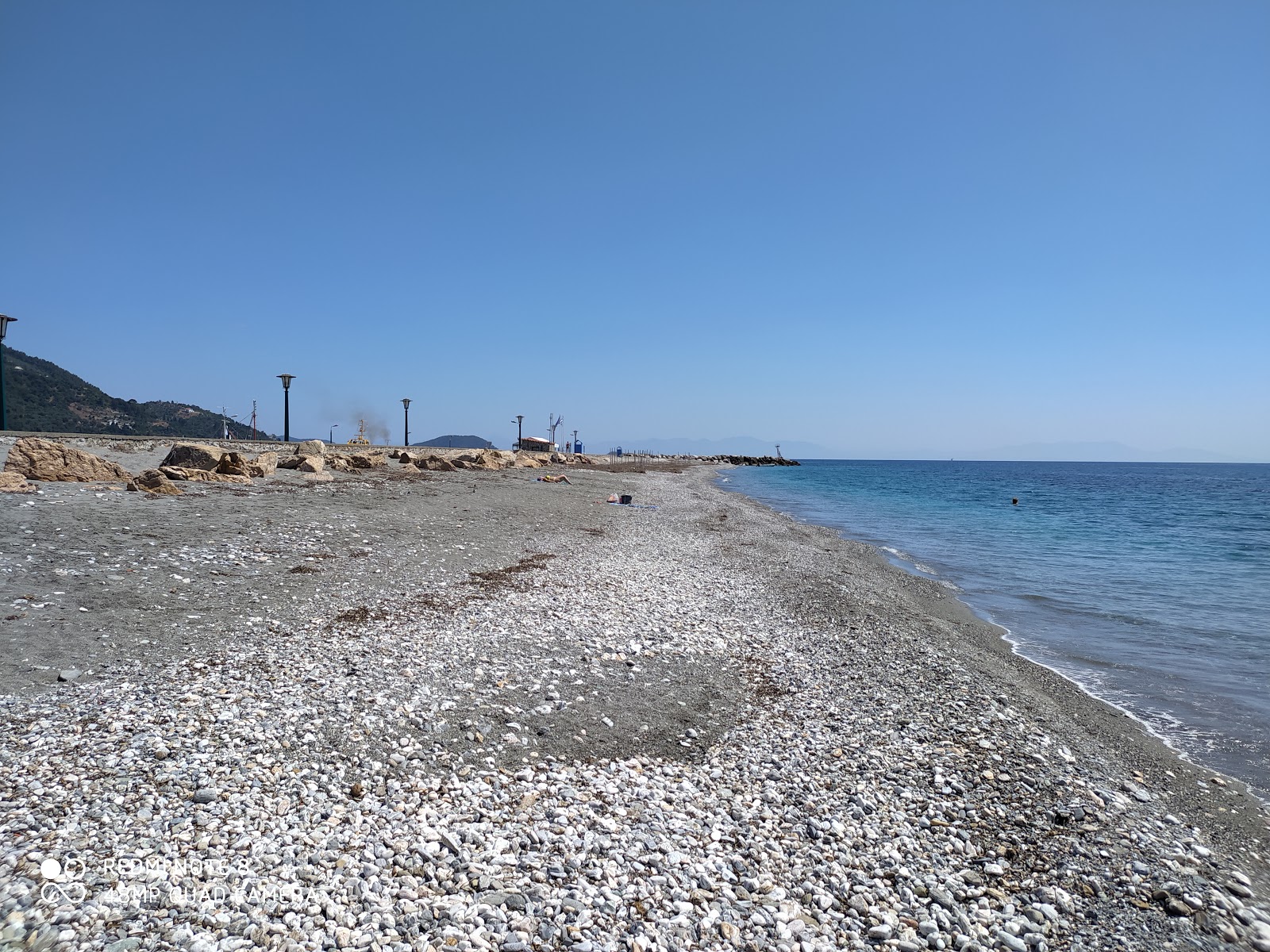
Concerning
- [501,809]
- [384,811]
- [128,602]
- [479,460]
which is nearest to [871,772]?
[501,809]

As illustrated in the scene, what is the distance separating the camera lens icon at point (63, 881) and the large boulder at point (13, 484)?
15.7m

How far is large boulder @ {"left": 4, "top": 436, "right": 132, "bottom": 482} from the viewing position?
1773 centimetres

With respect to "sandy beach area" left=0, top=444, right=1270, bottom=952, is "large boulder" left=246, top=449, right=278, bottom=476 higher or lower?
higher

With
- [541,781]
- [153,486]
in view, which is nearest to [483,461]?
[153,486]

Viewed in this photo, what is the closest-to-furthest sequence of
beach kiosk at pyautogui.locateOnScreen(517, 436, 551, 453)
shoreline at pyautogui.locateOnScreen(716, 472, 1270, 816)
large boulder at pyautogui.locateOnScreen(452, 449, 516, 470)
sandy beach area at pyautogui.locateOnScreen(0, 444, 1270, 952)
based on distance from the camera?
sandy beach area at pyautogui.locateOnScreen(0, 444, 1270, 952)
shoreline at pyautogui.locateOnScreen(716, 472, 1270, 816)
large boulder at pyautogui.locateOnScreen(452, 449, 516, 470)
beach kiosk at pyautogui.locateOnScreen(517, 436, 551, 453)

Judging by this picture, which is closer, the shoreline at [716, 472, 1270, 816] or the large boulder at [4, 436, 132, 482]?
the shoreline at [716, 472, 1270, 816]

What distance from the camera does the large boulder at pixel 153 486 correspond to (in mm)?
17750

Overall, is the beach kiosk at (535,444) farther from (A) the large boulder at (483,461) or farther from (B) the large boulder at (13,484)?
(B) the large boulder at (13,484)

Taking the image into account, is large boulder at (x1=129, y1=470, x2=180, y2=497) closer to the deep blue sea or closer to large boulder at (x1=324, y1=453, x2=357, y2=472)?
large boulder at (x1=324, y1=453, x2=357, y2=472)

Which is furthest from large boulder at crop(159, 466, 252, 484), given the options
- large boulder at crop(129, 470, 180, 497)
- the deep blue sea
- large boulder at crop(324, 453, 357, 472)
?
the deep blue sea

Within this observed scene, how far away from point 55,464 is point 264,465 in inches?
324

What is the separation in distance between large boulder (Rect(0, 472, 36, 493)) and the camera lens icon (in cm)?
1567

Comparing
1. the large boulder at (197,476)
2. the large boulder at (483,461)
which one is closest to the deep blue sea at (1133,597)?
the large boulder at (483,461)

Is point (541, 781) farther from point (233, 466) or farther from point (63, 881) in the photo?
point (233, 466)
